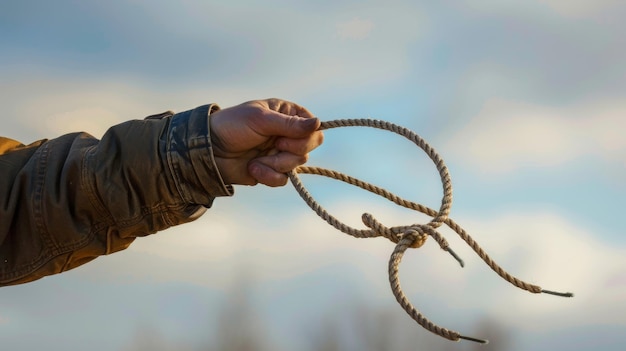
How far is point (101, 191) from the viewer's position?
2.68 metres

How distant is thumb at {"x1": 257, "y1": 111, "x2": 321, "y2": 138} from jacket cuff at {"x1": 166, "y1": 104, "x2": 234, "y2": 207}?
0.18m

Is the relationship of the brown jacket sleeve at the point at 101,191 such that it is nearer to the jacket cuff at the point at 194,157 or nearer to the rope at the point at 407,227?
the jacket cuff at the point at 194,157

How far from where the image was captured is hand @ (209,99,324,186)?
8.28ft

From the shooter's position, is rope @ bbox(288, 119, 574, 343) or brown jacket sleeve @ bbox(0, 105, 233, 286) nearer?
rope @ bbox(288, 119, 574, 343)

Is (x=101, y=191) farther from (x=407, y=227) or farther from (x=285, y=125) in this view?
(x=407, y=227)

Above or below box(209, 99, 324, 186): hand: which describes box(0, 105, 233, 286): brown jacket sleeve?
below

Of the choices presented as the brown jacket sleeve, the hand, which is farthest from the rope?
the brown jacket sleeve

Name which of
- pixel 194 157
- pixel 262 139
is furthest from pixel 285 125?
pixel 194 157

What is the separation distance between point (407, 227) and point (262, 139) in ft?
1.57

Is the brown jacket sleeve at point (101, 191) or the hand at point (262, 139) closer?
the hand at point (262, 139)

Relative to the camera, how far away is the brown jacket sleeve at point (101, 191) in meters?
2.64

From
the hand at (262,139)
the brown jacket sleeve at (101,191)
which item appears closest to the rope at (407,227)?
the hand at (262,139)

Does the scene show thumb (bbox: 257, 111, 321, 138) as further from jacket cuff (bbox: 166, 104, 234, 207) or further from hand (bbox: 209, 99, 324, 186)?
jacket cuff (bbox: 166, 104, 234, 207)

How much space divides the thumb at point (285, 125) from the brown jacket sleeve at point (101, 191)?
0.62 ft
